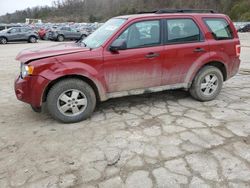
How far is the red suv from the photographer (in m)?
4.34

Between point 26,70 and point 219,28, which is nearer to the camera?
point 26,70

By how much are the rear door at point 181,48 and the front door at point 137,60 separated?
0.17 m

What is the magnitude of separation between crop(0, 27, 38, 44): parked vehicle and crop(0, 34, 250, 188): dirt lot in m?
19.3

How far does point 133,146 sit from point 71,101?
139cm

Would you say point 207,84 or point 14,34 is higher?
point 14,34

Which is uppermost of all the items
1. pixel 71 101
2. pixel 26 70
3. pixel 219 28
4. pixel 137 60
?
pixel 219 28

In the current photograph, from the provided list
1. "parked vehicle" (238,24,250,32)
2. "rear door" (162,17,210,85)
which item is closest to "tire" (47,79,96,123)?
"rear door" (162,17,210,85)

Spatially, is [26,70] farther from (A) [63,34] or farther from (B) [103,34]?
(A) [63,34]

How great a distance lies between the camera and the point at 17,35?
23.4 metres

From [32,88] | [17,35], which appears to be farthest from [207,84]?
[17,35]

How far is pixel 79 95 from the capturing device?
4.55 m

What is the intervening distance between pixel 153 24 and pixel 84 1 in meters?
117

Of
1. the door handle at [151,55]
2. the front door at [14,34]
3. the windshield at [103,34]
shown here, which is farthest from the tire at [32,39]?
the door handle at [151,55]

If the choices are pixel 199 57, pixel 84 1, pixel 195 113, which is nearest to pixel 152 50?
pixel 199 57
